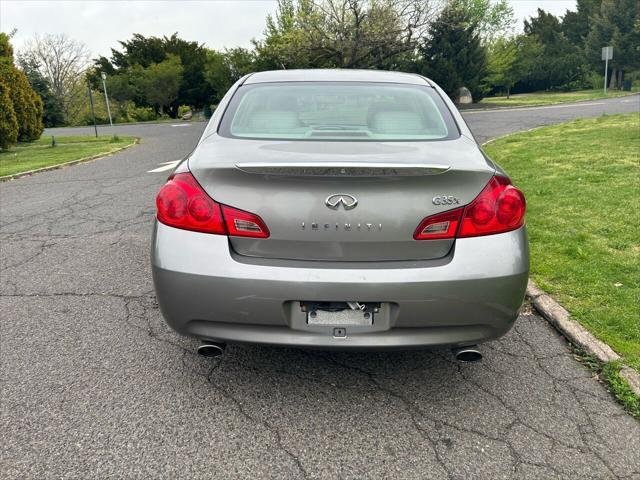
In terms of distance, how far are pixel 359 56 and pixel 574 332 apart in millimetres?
27590

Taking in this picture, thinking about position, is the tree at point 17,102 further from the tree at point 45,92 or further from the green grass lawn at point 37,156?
the tree at point 45,92

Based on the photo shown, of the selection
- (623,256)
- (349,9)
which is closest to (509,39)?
(349,9)

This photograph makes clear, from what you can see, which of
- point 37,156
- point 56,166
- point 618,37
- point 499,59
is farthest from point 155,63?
point 618,37

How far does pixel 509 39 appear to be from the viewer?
4669 cm

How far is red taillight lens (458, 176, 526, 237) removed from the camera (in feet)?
7.41

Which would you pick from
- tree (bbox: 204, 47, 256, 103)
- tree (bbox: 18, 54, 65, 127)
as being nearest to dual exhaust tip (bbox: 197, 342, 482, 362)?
tree (bbox: 204, 47, 256, 103)

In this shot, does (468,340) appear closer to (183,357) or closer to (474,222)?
(474,222)

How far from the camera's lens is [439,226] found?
2.23 m

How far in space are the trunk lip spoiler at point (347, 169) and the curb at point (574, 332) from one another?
1.52m

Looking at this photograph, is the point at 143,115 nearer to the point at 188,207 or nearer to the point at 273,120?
the point at 273,120

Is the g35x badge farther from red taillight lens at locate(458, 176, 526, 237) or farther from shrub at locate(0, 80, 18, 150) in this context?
shrub at locate(0, 80, 18, 150)

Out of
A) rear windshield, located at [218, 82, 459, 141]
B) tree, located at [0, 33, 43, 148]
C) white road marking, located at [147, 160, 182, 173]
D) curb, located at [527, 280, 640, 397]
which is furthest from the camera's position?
tree, located at [0, 33, 43, 148]

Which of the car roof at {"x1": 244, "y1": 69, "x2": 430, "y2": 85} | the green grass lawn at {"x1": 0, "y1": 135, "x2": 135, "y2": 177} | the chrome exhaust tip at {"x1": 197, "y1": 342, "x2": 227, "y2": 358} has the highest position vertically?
the car roof at {"x1": 244, "y1": 69, "x2": 430, "y2": 85}

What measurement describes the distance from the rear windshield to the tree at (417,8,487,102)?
2838 cm
